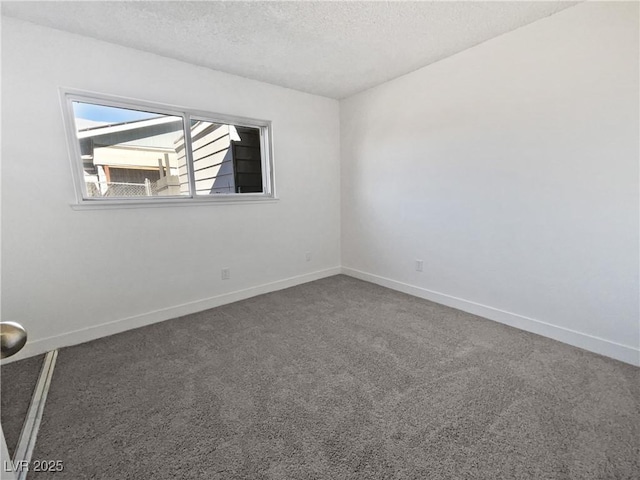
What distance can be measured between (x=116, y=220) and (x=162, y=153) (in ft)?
2.43

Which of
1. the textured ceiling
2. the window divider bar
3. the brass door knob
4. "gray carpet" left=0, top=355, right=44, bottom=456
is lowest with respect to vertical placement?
"gray carpet" left=0, top=355, right=44, bottom=456

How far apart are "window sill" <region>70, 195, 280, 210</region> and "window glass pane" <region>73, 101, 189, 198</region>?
112 mm

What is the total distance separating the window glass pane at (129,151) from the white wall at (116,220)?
0.54ft

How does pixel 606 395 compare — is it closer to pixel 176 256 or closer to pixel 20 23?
pixel 176 256

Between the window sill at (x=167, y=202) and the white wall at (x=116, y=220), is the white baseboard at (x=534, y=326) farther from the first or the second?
the window sill at (x=167, y=202)

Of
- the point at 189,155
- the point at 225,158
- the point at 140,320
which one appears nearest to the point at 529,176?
Result: the point at 225,158

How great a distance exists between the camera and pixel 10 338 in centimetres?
57

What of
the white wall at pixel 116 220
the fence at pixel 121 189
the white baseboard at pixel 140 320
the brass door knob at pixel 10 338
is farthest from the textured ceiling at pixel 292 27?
the white baseboard at pixel 140 320

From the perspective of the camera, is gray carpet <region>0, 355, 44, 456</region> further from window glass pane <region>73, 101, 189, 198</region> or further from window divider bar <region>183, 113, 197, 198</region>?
window divider bar <region>183, 113, 197, 198</region>

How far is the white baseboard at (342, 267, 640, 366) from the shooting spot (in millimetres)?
2008

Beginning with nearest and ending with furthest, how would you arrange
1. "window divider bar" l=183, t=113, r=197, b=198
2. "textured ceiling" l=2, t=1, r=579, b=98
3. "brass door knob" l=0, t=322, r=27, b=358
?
"brass door knob" l=0, t=322, r=27, b=358
"textured ceiling" l=2, t=1, r=579, b=98
"window divider bar" l=183, t=113, r=197, b=198

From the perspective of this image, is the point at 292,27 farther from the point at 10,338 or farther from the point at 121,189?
the point at 10,338

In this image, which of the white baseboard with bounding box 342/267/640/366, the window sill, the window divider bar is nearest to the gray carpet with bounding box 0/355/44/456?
the window sill

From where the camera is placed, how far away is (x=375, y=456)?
1.33m
